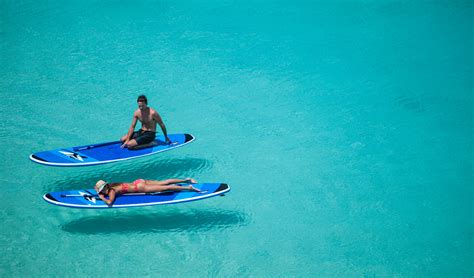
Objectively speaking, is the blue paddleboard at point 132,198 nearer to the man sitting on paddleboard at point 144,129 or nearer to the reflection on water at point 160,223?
the reflection on water at point 160,223

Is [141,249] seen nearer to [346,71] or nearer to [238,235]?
[238,235]

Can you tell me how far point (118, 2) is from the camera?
59.6 feet

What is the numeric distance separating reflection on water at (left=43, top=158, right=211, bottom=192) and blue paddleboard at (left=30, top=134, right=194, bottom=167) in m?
0.70

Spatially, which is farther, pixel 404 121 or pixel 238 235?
pixel 404 121

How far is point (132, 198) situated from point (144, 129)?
1865 millimetres

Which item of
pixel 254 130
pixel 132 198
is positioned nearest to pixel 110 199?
pixel 132 198

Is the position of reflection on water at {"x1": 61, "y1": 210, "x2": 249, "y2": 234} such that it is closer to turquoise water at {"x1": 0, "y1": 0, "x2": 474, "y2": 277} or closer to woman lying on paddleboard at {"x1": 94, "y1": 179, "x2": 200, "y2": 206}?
turquoise water at {"x1": 0, "y1": 0, "x2": 474, "y2": 277}

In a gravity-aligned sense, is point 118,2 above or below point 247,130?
above

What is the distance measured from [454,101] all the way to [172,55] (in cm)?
825

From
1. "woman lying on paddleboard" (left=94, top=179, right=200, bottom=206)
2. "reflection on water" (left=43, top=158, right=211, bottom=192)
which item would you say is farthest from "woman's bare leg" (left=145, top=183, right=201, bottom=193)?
"reflection on water" (left=43, top=158, right=211, bottom=192)

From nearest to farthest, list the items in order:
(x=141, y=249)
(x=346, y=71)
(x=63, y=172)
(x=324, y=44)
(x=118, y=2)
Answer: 1. (x=141, y=249)
2. (x=63, y=172)
3. (x=346, y=71)
4. (x=324, y=44)
5. (x=118, y=2)

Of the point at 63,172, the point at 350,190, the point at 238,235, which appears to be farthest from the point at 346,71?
the point at 63,172

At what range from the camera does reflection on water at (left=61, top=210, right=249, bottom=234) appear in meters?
9.64

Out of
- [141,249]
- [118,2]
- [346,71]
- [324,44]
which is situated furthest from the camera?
[118,2]
